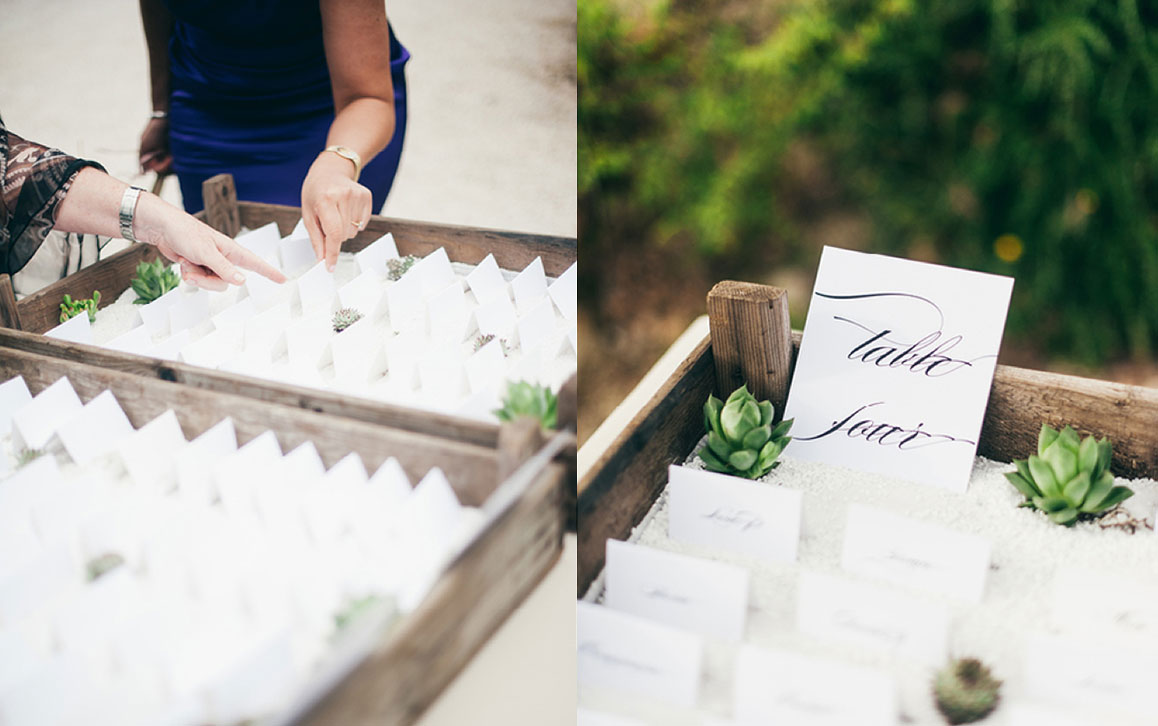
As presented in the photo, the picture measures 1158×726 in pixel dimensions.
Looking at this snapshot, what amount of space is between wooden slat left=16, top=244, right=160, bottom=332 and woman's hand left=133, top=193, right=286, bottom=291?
2 centimetres

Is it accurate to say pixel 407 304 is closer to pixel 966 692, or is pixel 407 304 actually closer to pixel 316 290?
pixel 316 290

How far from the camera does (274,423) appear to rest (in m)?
0.69

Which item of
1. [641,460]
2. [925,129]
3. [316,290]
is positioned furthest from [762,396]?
[925,129]

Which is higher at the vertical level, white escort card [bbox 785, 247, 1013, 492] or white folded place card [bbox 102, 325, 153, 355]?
white folded place card [bbox 102, 325, 153, 355]

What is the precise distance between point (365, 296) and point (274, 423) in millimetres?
182

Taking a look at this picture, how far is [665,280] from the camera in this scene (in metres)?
2.67

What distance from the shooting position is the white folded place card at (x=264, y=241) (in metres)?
0.80

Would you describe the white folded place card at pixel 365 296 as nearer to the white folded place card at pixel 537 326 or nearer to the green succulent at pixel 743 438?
the white folded place card at pixel 537 326

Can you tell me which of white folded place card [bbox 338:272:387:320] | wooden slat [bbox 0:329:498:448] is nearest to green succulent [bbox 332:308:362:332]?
white folded place card [bbox 338:272:387:320]

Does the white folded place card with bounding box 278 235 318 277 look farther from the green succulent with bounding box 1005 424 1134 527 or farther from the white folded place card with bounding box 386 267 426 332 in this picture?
the green succulent with bounding box 1005 424 1134 527

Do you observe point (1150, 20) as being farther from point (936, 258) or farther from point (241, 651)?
point (241, 651)

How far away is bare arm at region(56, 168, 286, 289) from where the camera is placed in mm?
730

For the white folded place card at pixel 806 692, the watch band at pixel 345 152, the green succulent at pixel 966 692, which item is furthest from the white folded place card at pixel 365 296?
the green succulent at pixel 966 692

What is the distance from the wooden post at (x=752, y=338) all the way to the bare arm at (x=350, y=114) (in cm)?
41
